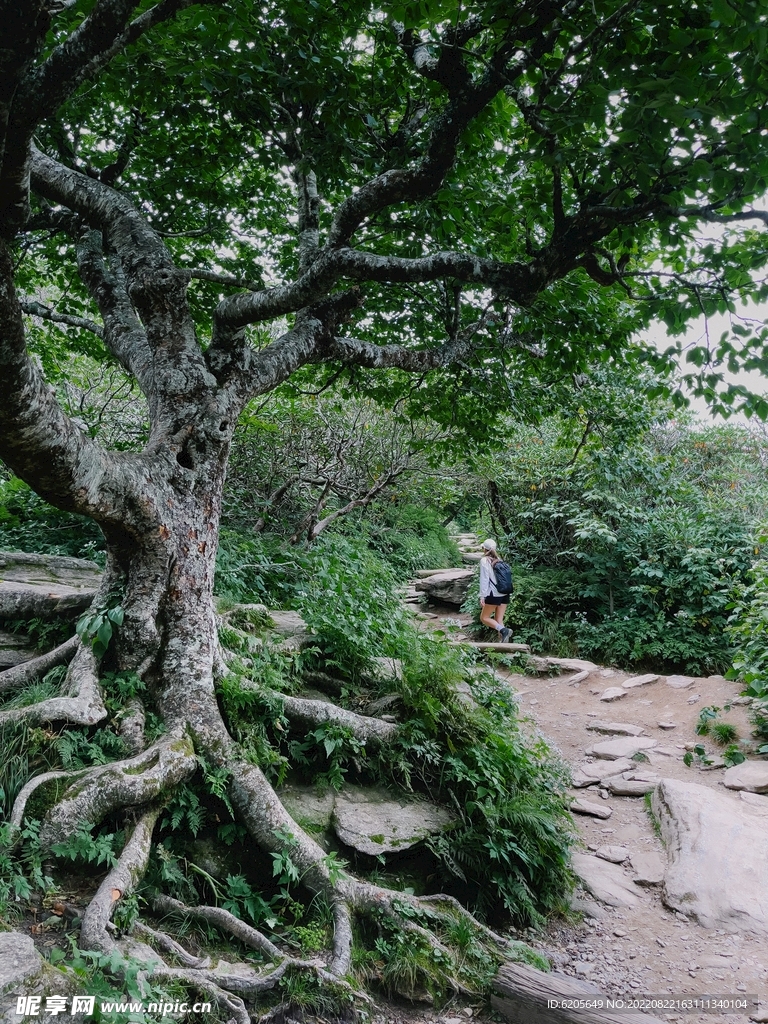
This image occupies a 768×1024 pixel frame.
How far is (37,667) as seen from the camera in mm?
4355

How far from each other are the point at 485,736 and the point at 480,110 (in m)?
5.10

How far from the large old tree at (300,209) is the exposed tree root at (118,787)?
0.01 metres

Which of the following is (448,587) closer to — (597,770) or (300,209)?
(597,770)

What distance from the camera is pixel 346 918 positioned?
3.52 meters

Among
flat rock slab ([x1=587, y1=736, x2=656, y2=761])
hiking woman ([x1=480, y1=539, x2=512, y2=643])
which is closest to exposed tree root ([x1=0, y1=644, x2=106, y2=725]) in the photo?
flat rock slab ([x1=587, y1=736, x2=656, y2=761])

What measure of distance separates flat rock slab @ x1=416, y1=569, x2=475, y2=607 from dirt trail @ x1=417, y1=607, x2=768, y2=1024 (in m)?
4.54

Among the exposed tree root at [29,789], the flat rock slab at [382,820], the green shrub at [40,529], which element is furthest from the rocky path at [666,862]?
the green shrub at [40,529]

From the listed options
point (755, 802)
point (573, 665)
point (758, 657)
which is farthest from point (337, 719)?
point (573, 665)

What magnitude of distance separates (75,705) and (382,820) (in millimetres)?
2419

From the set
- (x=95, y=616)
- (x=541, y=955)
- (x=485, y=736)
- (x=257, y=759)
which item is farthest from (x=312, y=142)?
(x=541, y=955)

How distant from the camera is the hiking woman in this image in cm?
1108

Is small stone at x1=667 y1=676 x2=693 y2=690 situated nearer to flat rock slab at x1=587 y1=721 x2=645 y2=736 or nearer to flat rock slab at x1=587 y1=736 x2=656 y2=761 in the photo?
flat rock slab at x1=587 y1=721 x2=645 y2=736

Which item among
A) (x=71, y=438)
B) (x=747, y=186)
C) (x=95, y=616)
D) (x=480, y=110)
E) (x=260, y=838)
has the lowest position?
(x=260, y=838)

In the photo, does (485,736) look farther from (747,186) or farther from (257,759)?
(747,186)
